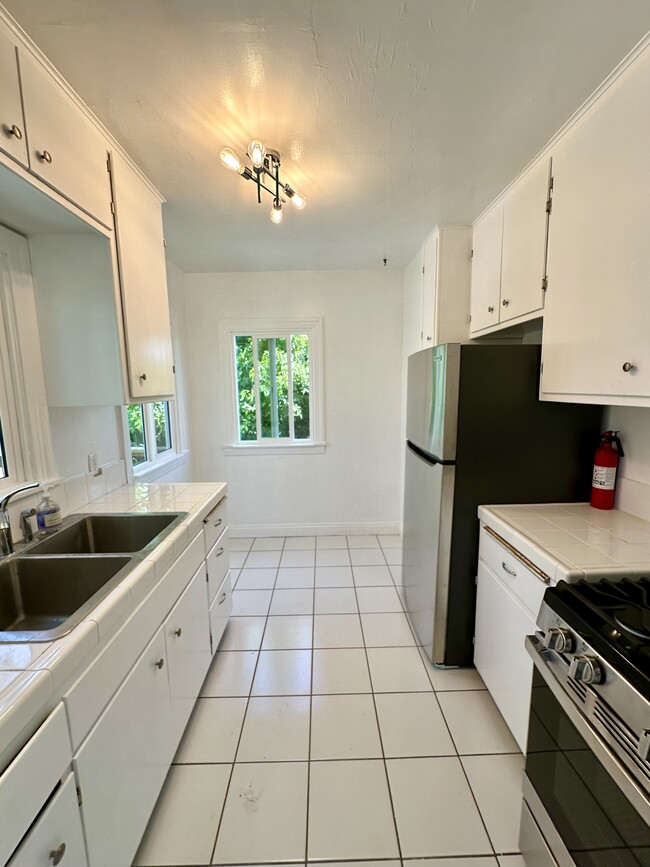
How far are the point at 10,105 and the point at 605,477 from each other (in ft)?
8.11

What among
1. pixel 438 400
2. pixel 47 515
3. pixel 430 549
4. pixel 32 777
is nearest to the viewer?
pixel 32 777

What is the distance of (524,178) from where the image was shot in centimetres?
170

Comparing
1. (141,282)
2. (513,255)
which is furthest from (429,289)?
(141,282)

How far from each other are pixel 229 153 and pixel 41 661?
5.68 ft

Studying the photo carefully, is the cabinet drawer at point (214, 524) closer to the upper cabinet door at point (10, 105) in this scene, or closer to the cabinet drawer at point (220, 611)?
the cabinet drawer at point (220, 611)

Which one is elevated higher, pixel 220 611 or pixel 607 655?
pixel 607 655

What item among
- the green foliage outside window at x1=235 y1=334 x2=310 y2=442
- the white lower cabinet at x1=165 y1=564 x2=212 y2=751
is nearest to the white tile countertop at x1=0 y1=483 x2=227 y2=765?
the white lower cabinet at x1=165 y1=564 x2=212 y2=751

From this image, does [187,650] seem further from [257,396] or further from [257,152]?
[257,396]

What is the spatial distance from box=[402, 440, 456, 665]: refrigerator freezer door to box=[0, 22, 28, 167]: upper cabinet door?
1.86 m

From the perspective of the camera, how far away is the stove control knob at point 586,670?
81cm

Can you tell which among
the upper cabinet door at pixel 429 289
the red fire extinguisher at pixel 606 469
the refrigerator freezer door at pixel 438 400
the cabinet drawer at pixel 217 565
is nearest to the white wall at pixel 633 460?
the red fire extinguisher at pixel 606 469

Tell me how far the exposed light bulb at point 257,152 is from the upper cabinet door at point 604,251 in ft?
3.86

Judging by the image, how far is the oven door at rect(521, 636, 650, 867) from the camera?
0.73m

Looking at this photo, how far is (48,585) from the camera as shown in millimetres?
1282
